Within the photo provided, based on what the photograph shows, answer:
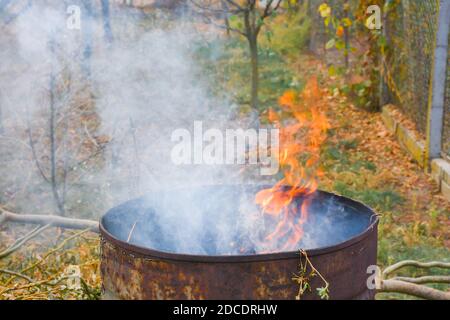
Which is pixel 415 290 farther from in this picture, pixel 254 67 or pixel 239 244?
pixel 254 67

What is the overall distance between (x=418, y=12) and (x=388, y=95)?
66.9 inches

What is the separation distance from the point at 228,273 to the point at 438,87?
4.64m

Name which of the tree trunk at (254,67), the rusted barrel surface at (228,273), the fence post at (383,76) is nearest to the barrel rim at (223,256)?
the rusted barrel surface at (228,273)

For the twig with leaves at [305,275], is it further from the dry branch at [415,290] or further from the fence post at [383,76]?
the fence post at [383,76]

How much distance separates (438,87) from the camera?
19.8ft

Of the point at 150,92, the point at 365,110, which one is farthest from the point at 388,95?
the point at 150,92

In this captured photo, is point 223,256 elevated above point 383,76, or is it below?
below

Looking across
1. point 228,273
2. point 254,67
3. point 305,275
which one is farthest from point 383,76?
point 228,273

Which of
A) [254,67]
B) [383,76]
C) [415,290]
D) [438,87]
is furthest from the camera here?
[383,76]

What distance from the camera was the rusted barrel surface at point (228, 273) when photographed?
2240 millimetres

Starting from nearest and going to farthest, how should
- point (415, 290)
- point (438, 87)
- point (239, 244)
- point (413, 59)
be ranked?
1. point (239, 244)
2. point (415, 290)
3. point (438, 87)
4. point (413, 59)

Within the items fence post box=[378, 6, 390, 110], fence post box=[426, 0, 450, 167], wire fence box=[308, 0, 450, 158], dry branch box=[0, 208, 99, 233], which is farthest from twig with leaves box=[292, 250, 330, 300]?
fence post box=[378, 6, 390, 110]

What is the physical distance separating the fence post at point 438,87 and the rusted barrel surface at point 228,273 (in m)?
4.04

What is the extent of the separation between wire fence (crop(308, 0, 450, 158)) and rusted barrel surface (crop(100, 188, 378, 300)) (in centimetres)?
400
